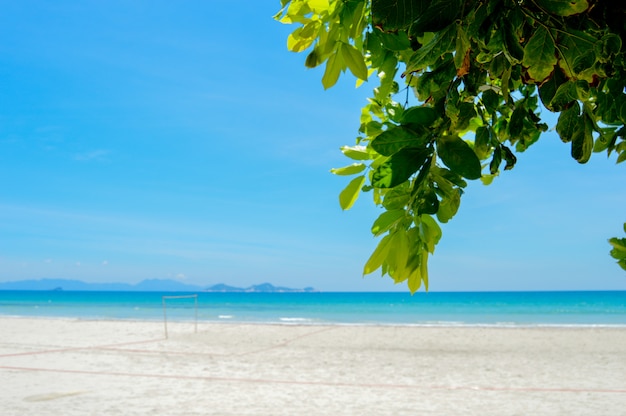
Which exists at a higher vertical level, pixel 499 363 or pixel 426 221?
pixel 426 221

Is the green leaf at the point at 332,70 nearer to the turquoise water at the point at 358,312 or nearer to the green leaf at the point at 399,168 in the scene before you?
the green leaf at the point at 399,168

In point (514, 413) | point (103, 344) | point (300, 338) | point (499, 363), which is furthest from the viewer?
point (300, 338)

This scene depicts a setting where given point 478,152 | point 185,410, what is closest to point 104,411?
point 185,410

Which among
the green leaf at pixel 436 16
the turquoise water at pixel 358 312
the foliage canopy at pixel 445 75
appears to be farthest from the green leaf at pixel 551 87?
the turquoise water at pixel 358 312

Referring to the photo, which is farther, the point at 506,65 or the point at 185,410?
the point at 185,410

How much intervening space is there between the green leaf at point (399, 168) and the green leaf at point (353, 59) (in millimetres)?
171

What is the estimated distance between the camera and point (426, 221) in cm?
94

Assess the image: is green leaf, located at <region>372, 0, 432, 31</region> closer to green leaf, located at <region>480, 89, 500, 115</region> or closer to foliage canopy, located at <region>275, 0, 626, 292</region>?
foliage canopy, located at <region>275, 0, 626, 292</region>

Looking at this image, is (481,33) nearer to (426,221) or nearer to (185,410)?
(426,221)

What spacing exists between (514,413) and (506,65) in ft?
21.7

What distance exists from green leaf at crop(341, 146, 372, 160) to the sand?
600 cm

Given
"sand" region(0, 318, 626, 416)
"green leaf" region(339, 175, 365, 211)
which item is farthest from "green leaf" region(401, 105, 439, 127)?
"sand" region(0, 318, 626, 416)

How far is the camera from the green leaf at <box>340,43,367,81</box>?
82cm

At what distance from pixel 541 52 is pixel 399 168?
0.20 m
